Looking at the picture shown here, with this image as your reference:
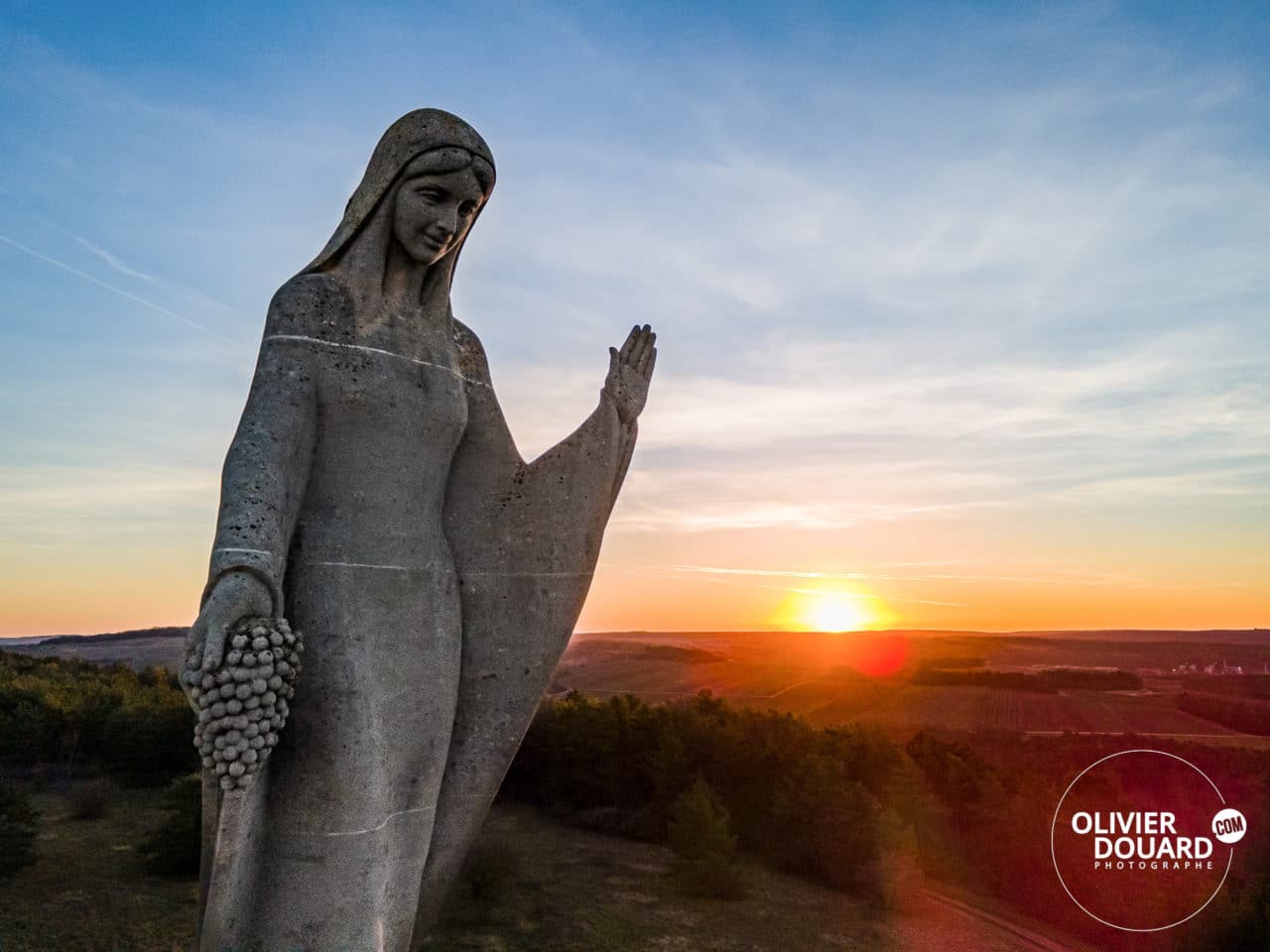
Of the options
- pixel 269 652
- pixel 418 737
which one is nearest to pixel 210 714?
pixel 269 652

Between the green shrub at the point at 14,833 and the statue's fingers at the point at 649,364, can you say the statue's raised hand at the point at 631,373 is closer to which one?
the statue's fingers at the point at 649,364

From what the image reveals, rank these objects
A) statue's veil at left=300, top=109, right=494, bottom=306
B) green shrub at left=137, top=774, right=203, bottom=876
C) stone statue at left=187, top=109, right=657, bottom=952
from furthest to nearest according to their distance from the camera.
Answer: green shrub at left=137, top=774, right=203, bottom=876
statue's veil at left=300, top=109, right=494, bottom=306
stone statue at left=187, top=109, right=657, bottom=952

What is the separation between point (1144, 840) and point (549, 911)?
36.5 feet

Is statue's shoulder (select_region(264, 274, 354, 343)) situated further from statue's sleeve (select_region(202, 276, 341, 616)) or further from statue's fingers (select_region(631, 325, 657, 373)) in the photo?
statue's fingers (select_region(631, 325, 657, 373))

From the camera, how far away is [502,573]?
512cm

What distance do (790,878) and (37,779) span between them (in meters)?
21.0

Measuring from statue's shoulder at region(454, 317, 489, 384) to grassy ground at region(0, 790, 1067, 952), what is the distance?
13275mm

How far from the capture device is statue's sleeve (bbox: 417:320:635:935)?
5.00m

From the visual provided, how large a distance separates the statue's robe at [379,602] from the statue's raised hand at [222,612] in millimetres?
55

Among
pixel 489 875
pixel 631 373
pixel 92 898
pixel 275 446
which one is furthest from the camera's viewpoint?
pixel 489 875

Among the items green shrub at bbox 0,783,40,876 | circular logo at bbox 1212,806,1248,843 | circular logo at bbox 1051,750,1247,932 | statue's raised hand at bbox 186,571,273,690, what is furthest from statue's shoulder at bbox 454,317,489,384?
circular logo at bbox 1212,806,1248,843

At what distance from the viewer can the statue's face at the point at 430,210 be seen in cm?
468

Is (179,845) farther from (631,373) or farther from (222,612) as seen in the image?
(222,612)

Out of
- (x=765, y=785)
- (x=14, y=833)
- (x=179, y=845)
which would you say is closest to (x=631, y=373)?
(x=179, y=845)
